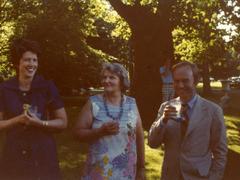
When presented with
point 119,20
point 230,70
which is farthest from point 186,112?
point 230,70

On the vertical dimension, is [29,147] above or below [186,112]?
below

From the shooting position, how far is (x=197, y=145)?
16.2ft

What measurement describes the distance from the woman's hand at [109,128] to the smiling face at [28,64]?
35.8 inches

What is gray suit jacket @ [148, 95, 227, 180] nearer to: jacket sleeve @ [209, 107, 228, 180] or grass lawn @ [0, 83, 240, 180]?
jacket sleeve @ [209, 107, 228, 180]

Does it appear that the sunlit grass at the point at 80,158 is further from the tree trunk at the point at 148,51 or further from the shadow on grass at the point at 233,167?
the tree trunk at the point at 148,51

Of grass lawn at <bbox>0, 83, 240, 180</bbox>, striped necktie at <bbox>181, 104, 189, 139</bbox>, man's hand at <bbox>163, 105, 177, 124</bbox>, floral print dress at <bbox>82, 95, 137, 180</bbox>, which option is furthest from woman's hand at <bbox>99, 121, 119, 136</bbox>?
grass lawn at <bbox>0, 83, 240, 180</bbox>

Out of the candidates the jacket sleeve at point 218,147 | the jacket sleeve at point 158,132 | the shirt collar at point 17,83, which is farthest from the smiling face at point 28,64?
the jacket sleeve at point 218,147

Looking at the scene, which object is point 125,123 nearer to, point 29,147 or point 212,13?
point 29,147

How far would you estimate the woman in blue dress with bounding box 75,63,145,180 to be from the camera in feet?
16.7

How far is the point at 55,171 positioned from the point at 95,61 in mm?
29928

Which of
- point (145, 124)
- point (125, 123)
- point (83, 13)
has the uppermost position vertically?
point (83, 13)

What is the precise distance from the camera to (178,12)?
17594 mm

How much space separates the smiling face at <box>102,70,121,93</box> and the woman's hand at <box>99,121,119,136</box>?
467 millimetres

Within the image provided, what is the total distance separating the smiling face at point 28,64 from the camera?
4.74 meters
